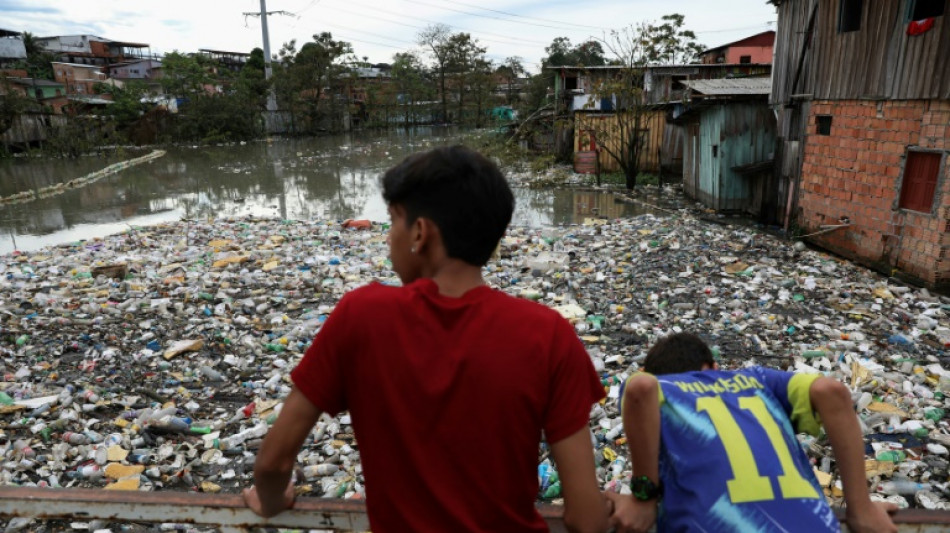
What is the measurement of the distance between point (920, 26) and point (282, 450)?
26.9 feet

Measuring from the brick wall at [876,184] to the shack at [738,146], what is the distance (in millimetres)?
1750

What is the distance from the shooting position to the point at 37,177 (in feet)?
62.0

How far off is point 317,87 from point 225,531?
1543 inches

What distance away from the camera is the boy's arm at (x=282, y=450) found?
107 centimetres

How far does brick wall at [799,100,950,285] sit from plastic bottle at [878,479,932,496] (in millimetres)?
4219

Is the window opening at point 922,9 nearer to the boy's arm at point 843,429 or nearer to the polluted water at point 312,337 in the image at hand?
the polluted water at point 312,337

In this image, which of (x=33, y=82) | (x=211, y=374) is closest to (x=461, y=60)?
(x=33, y=82)

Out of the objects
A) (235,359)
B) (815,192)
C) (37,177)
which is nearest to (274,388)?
(235,359)

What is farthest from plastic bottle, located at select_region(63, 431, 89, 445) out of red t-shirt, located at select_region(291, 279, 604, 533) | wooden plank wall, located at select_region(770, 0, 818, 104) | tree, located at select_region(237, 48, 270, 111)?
tree, located at select_region(237, 48, 270, 111)

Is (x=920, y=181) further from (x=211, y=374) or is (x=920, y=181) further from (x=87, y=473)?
(x=87, y=473)

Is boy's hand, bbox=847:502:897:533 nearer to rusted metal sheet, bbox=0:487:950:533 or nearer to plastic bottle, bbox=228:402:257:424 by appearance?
rusted metal sheet, bbox=0:487:950:533

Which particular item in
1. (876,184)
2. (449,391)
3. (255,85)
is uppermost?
(255,85)

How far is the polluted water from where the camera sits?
3.44 metres

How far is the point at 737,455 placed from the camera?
1.27 metres
